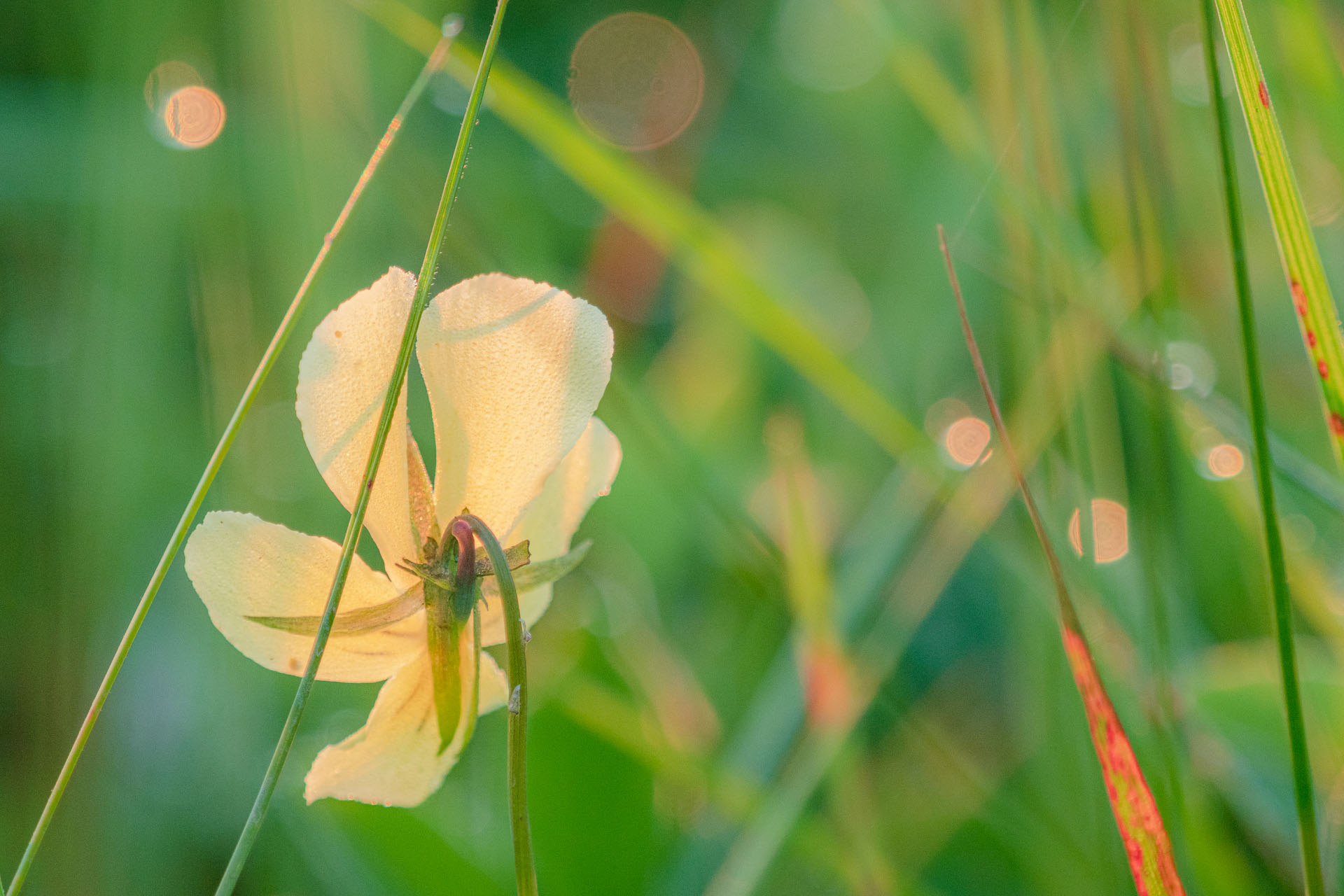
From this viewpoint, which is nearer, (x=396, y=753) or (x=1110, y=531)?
(x=396, y=753)

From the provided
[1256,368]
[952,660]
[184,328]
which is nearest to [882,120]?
[952,660]

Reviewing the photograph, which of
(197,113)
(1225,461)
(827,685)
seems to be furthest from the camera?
(197,113)

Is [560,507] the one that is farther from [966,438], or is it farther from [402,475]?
[966,438]

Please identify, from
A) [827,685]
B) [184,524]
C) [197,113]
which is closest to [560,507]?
[184,524]

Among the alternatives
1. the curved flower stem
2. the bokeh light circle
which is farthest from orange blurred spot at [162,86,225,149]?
the curved flower stem

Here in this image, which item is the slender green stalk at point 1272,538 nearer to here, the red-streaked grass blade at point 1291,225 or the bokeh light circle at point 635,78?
the red-streaked grass blade at point 1291,225

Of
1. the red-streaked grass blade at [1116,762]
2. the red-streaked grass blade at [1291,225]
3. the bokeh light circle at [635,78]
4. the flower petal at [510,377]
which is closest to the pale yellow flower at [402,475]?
the flower petal at [510,377]

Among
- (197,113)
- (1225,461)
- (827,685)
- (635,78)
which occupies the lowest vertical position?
(827,685)

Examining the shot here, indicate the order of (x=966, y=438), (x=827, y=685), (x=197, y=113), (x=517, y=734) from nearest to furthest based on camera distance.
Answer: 1. (x=517, y=734)
2. (x=827, y=685)
3. (x=966, y=438)
4. (x=197, y=113)

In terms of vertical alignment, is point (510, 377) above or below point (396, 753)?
above
